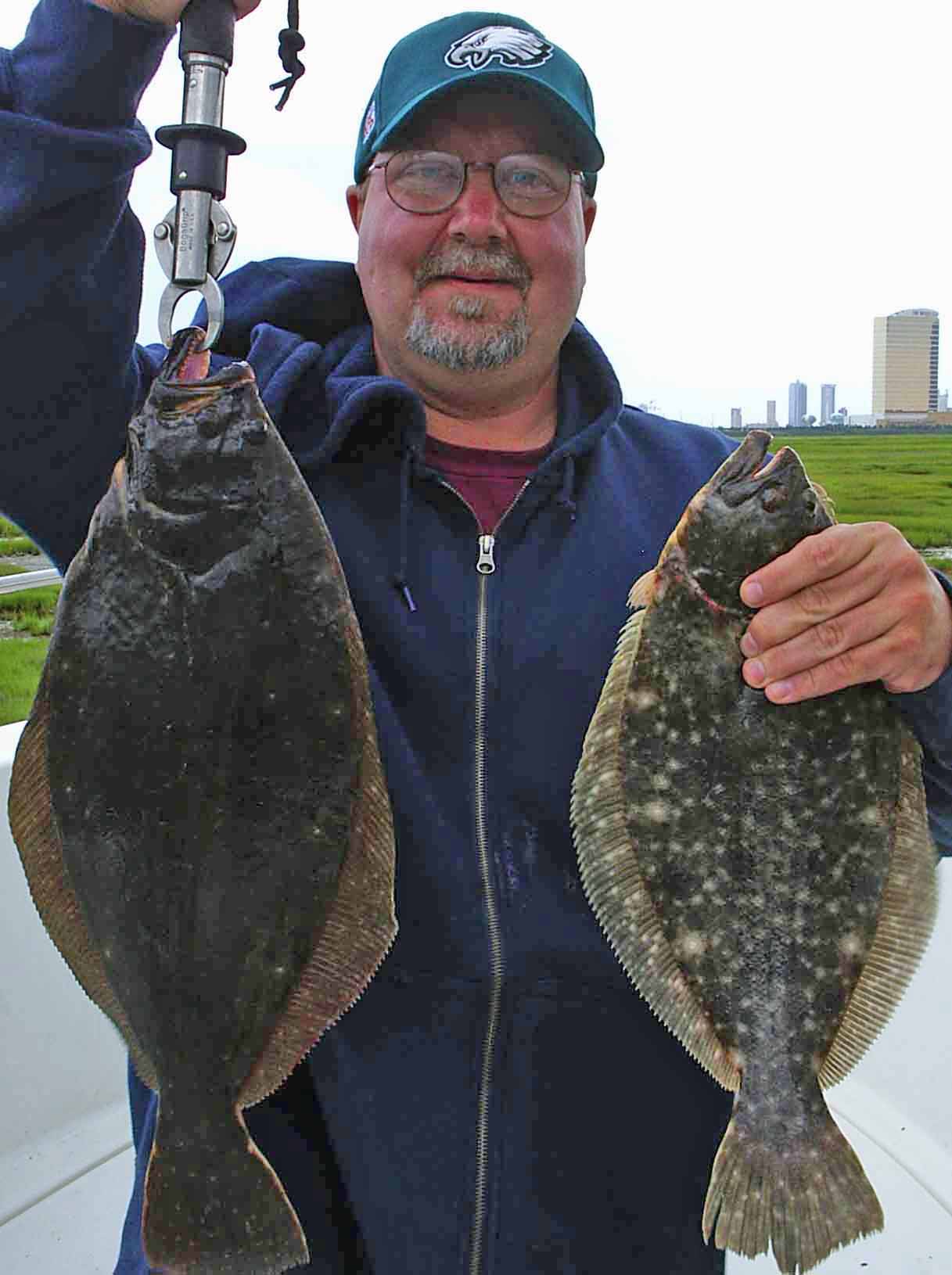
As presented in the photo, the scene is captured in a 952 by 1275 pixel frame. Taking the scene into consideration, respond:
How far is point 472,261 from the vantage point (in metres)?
2.01

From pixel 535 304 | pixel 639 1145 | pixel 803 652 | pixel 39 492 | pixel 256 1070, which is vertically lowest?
pixel 639 1145

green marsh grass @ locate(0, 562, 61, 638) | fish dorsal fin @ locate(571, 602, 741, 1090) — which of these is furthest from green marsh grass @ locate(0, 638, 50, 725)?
fish dorsal fin @ locate(571, 602, 741, 1090)

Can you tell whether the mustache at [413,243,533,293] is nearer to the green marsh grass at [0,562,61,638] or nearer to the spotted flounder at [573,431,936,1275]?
the spotted flounder at [573,431,936,1275]

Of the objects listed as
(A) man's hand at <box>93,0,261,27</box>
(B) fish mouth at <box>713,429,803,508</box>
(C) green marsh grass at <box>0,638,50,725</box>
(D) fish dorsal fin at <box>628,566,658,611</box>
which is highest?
(A) man's hand at <box>93,0,261,27</box>

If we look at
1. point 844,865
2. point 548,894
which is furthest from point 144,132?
point 844,865

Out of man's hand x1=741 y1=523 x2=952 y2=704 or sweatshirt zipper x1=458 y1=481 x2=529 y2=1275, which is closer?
man's hand x1=741 y1=523 x2=952 y2=704

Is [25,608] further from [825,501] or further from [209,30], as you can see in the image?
[825,501]

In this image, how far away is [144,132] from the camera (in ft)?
5.14

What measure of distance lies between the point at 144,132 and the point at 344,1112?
1.54 metres

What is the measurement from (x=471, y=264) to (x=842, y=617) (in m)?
0.97

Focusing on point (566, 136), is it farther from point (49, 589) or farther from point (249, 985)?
point (49, 589)

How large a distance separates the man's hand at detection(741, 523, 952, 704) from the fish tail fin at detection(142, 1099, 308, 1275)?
0.96 metres

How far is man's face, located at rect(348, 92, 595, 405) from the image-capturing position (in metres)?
2.00

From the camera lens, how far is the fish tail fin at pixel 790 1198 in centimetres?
152
